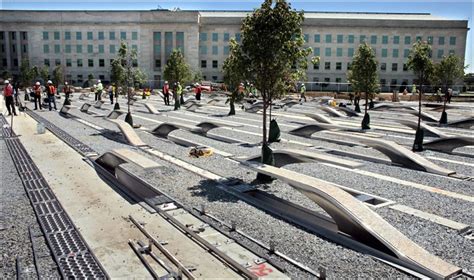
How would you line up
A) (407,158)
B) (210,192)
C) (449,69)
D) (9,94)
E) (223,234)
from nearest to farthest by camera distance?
(223,234) → (210,192) → (407,158) → (9,94) → (449,69)

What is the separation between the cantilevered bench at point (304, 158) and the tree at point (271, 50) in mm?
369

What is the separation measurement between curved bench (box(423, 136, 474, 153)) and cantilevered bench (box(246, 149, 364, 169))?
4.87 meters

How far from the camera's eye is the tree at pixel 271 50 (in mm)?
8703

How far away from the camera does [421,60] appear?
14227 millimetres

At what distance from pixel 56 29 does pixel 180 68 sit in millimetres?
65377

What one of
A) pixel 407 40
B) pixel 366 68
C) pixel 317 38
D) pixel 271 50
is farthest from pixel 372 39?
pixel 271 50

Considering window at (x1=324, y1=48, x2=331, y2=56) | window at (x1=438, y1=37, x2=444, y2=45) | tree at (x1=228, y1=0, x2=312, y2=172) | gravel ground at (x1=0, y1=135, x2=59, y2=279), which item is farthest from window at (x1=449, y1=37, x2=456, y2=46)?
gravel ground at (x1=0, y1=135, x2=59, y2=279)

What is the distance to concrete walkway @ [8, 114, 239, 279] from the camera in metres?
4.84

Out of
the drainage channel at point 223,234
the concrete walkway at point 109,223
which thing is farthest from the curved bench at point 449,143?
the concrete walkway at point 109,223

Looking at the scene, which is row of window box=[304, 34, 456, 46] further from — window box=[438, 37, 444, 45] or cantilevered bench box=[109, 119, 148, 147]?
cantilevered bench box=[109, 119, 148, 147]

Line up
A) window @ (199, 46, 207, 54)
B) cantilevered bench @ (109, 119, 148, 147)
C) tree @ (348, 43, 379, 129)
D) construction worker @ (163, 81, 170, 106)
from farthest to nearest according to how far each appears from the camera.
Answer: window @ (199, 46, 207, 54)
construction worker @ (163, 81, 170, 106)
tree @ (348, 43, 379, 129)
cantilevered bench @ (109, 119, 148, 147)

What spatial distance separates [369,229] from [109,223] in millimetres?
3708

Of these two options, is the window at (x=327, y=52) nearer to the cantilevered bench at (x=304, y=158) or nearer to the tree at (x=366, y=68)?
the tree at (x=366, y=68)

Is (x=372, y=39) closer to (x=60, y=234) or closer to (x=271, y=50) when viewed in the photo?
(x=271, y=50)
